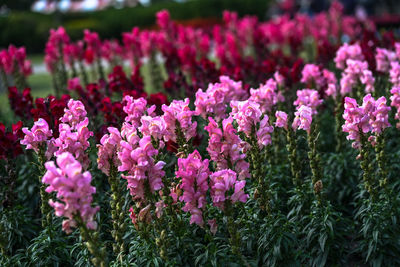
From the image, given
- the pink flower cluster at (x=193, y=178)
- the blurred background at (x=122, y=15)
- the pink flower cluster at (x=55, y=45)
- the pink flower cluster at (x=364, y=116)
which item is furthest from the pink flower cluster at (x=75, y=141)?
the blurred background at (x=122, y=15)

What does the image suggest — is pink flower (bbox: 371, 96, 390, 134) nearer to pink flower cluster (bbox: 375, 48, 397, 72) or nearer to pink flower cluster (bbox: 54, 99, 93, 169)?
pink flower cluster (bbox: 54, 99, 93, 169)

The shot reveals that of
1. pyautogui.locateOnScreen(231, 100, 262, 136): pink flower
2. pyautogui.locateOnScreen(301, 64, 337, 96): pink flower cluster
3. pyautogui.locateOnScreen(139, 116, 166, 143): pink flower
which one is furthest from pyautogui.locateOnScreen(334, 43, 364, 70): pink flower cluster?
pyautogui.locateOnScreen(139, 116, 166, 143): pink flower

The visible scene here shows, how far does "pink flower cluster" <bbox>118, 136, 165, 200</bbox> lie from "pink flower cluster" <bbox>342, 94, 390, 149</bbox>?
1.53 m

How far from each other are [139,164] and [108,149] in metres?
0.45

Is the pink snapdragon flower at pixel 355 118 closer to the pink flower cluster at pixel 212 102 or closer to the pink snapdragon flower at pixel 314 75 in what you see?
the pink flower cluster at pixel 212 102

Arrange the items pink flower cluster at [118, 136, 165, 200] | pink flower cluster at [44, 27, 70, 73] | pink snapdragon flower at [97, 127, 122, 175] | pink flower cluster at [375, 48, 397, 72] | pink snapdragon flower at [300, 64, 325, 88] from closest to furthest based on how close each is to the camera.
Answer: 1. pink flower cluster at [118, 136, 165, 200]
2. pink snapdragon flower at [97, 127, 122, 175]
3. pink snapdragon flower at [300, 64, 325, 88]
4. pink flower cluster at [375, 48, 397, 72]
5. pink flower cluster at [44, 27, 70, 73]

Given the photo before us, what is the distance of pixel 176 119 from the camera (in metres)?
3.98

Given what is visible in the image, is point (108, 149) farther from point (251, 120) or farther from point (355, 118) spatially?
point (355, 118)

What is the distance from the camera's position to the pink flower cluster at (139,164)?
3.39 m

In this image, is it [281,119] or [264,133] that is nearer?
[264,133]

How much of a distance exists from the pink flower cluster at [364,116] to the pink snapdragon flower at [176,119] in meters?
1.19

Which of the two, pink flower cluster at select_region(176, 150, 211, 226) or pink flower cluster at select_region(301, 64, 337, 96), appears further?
pink flower cluster at select_region(301, 64, 337, 96)

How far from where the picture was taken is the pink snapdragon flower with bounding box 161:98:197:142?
3.94 metres

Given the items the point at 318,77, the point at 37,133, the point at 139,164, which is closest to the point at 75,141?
the point at 37,133
